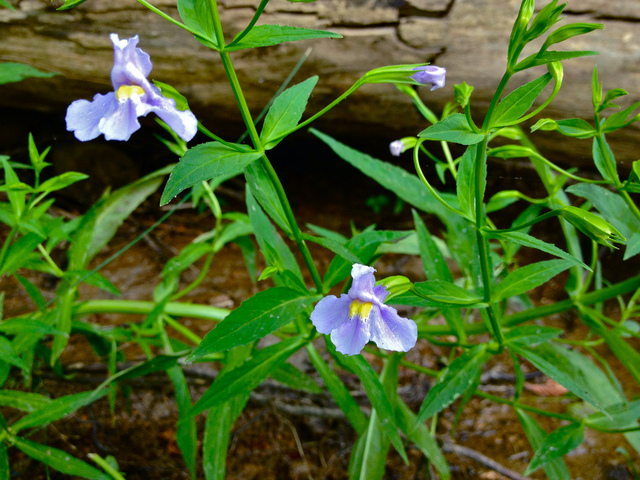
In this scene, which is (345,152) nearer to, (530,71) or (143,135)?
(530,71)

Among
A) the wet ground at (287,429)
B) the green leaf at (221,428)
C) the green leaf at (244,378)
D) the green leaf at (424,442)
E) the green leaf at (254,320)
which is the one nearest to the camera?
the green leaf at (254,320)

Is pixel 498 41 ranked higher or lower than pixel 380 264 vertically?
higher

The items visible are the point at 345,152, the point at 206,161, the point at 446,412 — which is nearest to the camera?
the point at 206,161

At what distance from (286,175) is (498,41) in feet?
4.26

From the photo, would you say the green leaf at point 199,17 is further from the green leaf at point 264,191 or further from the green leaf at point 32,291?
the green leaf at point 32,291

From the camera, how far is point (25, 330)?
1089 mm

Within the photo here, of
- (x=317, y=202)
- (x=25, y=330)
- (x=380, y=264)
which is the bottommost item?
(x=380, y=264)

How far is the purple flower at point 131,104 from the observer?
0.71 metres

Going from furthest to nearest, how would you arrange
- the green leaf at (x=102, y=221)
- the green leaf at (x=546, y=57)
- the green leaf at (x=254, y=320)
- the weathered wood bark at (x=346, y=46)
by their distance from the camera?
1. the weathered wood bark at (x=346, y=46)
2. the green leaf at (x=102, y=221)
3. the green leaf at (x=254, y=320)
4. the green leaf at (x=546, y=57)

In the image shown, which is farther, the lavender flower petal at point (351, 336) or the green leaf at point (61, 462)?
the green leaf at point (61, 462)

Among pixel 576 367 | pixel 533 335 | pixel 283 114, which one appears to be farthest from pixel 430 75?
Result: pixel 576 367

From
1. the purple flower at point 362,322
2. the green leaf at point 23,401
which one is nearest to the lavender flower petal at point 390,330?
the purple flower at point 362,322

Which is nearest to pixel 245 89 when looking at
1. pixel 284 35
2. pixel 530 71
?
pixel 530 71

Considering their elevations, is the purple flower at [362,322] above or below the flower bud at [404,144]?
below
